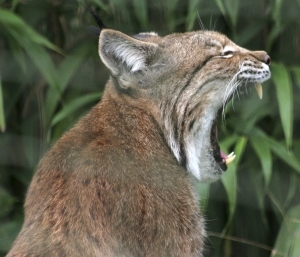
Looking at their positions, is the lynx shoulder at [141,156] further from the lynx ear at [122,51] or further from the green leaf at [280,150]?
the green leaf at [280,150]

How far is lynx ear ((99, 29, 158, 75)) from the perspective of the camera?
163 cm

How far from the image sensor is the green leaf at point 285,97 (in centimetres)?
232

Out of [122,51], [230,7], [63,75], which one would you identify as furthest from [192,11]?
[122,51]

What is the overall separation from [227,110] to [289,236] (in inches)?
17.5

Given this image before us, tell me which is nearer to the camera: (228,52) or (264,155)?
(228,52)

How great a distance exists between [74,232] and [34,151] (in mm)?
1112

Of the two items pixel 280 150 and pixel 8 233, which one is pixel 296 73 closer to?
pixel 280 150

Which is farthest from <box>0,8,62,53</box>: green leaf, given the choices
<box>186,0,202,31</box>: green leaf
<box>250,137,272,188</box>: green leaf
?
<box>250,137,272,188</box>: green leaf

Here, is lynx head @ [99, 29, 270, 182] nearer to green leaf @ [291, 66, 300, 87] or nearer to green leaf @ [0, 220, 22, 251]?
green leaf @ [291, 66, 300, 87]

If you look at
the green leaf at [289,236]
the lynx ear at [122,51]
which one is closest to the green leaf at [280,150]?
the green leaf at [289,236]

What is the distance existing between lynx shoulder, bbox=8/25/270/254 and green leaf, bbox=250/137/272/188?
1.25ft

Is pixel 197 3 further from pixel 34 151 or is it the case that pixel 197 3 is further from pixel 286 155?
pixel 34 151

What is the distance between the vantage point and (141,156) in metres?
1.73

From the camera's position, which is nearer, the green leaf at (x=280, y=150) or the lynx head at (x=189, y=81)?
the lynx head at (x=189, y=81)
